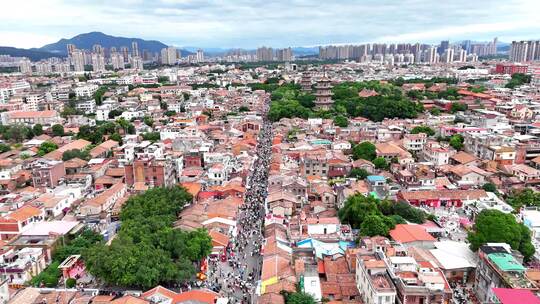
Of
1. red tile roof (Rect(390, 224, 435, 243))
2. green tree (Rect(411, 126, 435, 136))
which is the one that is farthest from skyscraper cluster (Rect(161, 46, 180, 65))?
red tile roof (Rect(390, 224, 435, 243))

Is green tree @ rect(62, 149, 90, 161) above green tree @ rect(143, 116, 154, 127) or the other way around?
the other way around

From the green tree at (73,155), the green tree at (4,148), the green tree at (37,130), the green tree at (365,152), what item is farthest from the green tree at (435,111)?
the green tree at (4,148)

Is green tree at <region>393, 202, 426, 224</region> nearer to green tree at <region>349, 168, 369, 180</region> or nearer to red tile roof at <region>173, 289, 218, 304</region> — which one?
green tree at <region>349, 168, 369, 180</region>

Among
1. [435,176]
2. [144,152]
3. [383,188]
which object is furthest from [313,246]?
[144,152]

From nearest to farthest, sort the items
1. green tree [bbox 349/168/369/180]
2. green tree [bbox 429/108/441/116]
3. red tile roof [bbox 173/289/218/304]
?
1. red tile roof [bbox 173/289/218/304]
2. green tree [bbox 349/168/369/180]
3. green tree [bbox 429/108/441/116]

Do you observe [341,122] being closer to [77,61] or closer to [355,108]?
[355,108]

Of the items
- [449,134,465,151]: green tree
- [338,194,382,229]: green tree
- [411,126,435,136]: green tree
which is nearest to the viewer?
[338,194,382,229]: green tree

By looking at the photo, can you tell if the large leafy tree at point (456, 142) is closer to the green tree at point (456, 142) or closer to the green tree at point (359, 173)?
the green tree at point (456, 142)

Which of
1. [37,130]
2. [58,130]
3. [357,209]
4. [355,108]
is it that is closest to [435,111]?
[355,108]
